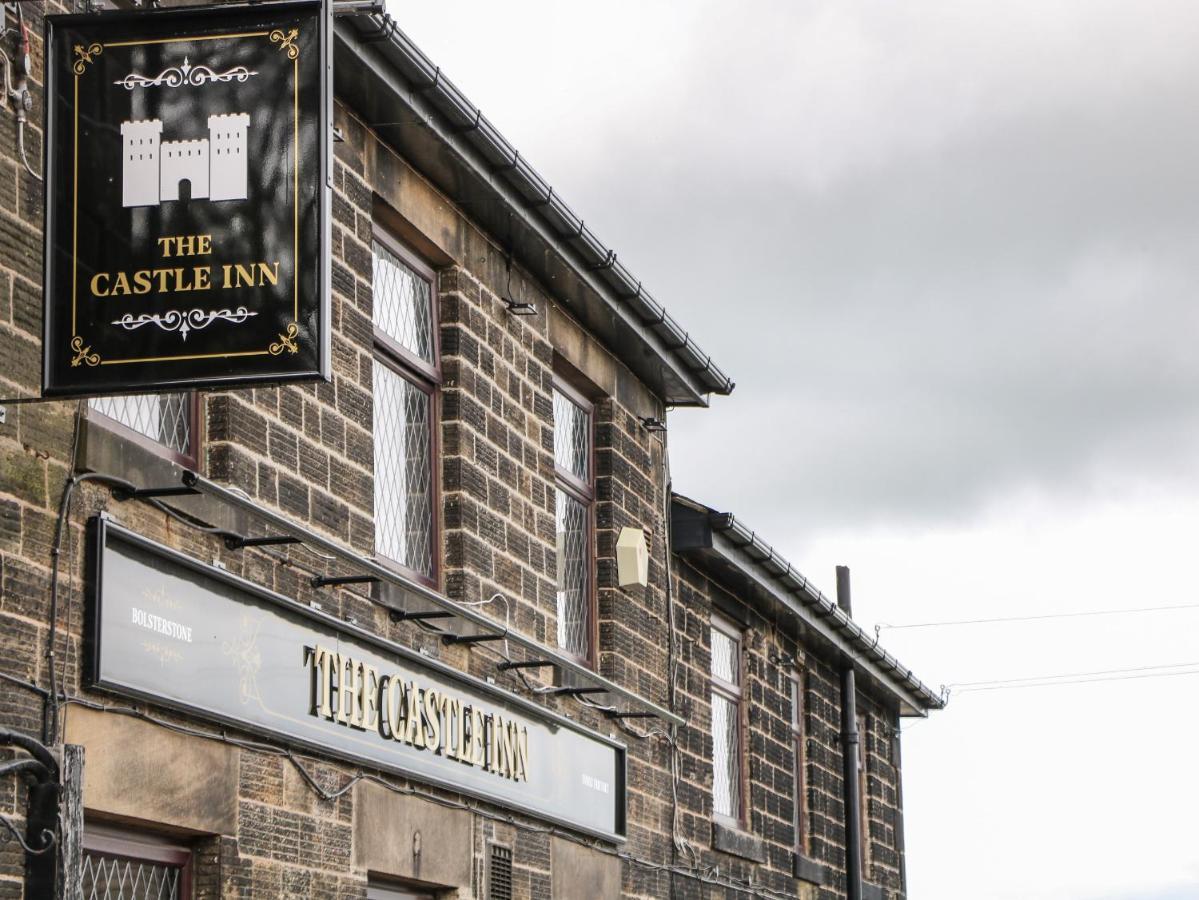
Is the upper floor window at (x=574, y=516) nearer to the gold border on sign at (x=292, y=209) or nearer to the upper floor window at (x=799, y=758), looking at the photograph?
the upper floor window at (x=799, y=758)

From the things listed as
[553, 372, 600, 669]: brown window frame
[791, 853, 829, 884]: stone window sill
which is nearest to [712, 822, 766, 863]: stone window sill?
[791, 853, 829, 884]: stone window sill

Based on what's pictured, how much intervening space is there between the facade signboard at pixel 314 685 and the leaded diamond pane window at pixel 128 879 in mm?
675

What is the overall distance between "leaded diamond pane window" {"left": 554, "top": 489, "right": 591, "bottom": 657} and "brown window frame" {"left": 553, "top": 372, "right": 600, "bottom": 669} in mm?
16

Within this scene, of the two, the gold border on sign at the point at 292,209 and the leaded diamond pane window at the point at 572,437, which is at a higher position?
the leaded diamond pane window at the point at 572,437

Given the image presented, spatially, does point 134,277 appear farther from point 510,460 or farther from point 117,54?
point 510,460

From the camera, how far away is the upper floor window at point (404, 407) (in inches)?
476

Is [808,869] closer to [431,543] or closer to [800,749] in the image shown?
[800,749]

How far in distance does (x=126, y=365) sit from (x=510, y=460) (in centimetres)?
570

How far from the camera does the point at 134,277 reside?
8.14m

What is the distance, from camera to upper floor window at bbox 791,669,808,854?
20.8m

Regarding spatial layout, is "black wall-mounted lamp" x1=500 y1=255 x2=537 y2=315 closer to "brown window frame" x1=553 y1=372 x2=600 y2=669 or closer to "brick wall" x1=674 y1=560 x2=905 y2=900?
"brown window frame" x1=553 y1=372 x2=600 y2=669

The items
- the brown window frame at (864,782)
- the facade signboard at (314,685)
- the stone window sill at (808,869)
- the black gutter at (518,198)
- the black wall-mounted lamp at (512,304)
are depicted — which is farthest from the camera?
the brown window frame at (864,782)

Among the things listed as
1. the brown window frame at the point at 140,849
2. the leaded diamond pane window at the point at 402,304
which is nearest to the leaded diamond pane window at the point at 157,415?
the brown window frame at the point at 140,849

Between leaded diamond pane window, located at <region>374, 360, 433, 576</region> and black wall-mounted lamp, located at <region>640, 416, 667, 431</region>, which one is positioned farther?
black wall-mounted lamp, located at <region>640, 416, 667, 431</region>
